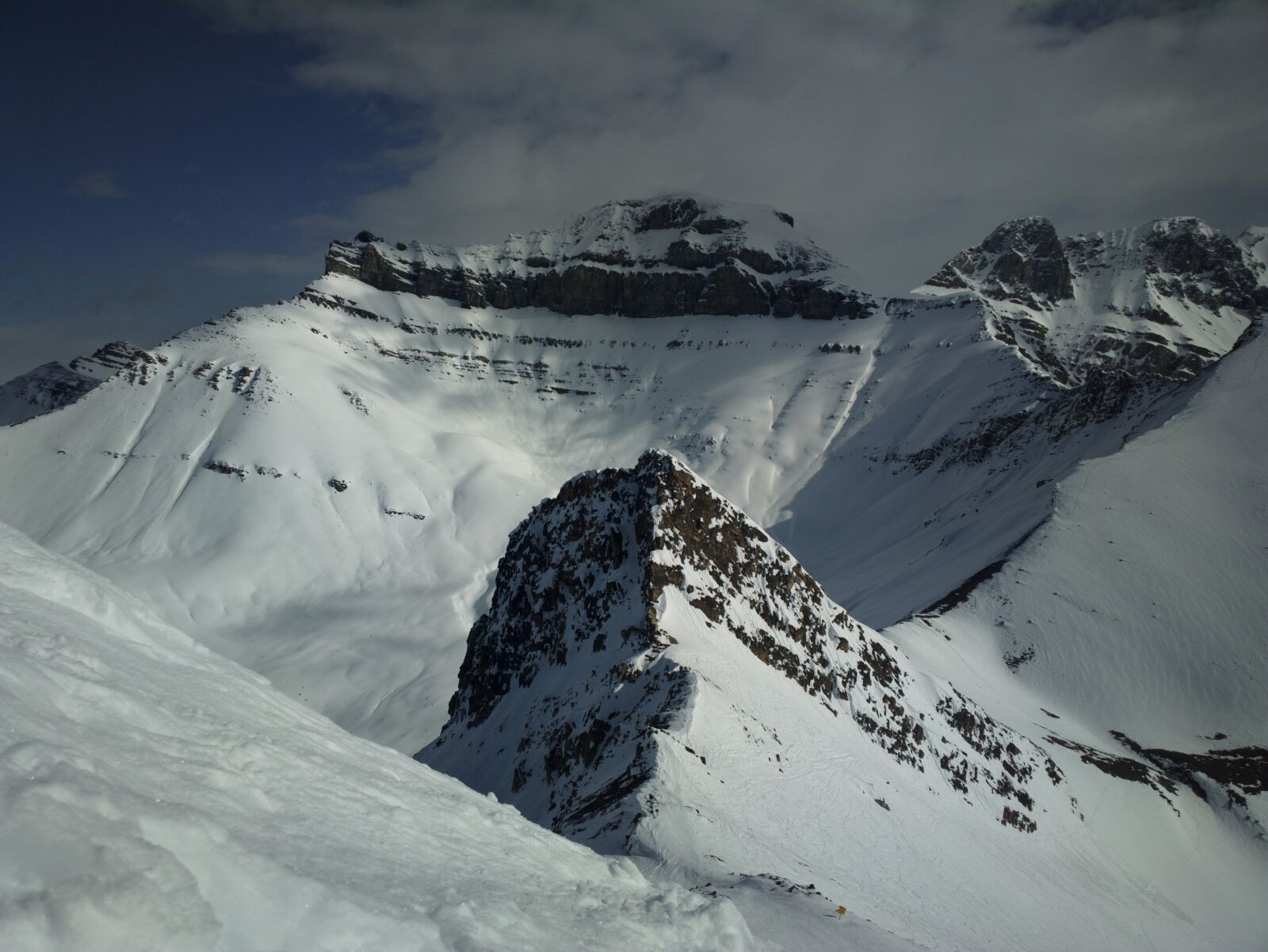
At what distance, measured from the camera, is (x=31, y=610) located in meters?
7.09

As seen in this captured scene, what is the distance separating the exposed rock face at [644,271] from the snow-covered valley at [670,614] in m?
1.26

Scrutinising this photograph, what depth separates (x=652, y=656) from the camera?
952 inches

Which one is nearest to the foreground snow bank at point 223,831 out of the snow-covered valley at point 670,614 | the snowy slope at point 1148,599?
the snow-covered valley at point 670,614

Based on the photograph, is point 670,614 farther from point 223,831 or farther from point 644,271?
point 644,271

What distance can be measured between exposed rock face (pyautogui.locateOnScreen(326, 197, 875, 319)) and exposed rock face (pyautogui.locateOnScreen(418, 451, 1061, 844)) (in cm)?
15089

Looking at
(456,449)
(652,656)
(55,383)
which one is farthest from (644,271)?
(652,656)

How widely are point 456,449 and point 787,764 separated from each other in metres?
108

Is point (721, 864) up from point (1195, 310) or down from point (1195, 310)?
down

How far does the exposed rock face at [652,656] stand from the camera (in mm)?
23781

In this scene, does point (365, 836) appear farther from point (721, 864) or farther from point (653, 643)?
point (653, 643)

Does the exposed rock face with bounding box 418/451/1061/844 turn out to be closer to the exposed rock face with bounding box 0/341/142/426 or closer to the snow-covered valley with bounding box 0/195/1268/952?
the snow-covered valley with bounding box 0/195/1268/952

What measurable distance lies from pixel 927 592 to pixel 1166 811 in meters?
26.4

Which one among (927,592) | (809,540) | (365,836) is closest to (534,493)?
(809,540)

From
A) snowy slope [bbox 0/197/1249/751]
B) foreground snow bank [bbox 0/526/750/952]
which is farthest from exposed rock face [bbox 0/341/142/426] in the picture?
foreground snow bank [bbox 0/526/750/952]
